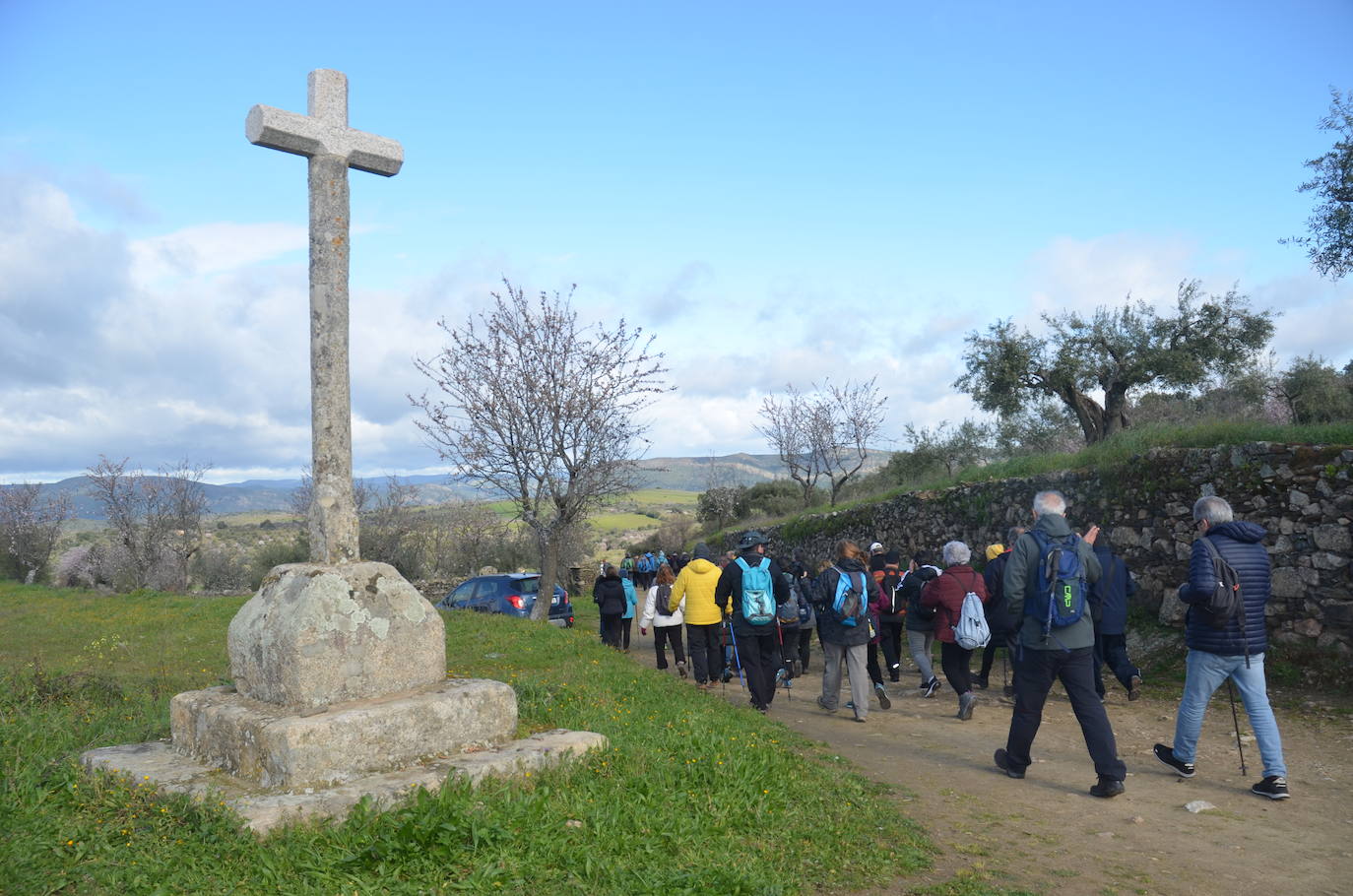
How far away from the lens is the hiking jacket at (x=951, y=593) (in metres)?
9.67

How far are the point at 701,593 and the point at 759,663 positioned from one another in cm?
154

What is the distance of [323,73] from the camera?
19.5 ft

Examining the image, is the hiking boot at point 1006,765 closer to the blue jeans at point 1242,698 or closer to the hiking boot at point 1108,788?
the hiking boot at point 1108,788

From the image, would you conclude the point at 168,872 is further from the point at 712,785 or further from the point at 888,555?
the point at 888,555

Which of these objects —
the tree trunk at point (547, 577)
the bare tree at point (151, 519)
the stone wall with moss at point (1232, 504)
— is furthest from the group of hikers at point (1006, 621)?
the bare tree at point (151, 519)

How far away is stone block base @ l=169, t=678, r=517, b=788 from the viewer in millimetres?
4516

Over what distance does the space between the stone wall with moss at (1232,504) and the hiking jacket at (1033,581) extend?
15.9 feet

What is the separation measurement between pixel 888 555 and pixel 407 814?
29.0 ft

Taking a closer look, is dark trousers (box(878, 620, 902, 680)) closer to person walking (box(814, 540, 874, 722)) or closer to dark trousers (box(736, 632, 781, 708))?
person walking (box(814, 540, 874, 722))

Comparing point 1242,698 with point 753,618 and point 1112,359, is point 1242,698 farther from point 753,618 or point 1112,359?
point 1112,359

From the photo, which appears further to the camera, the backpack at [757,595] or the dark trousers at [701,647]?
the dark trousers at [701,647]

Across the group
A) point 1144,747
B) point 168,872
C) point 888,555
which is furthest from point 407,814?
point 888,555

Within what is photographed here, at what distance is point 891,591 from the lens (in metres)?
11.2

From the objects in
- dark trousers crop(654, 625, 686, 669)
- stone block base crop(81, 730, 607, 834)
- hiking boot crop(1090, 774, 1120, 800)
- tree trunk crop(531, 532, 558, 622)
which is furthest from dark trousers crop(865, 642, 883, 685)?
tree trunk crop(531, 532, 558, 622)
